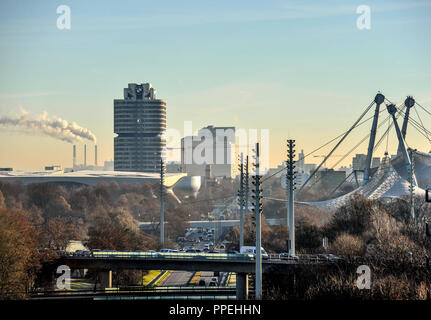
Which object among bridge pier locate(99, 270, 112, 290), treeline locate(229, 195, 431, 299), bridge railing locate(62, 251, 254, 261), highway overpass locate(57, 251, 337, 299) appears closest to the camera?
treeline locate(229, 195, 431, 299)

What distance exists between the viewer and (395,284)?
40.7 metres

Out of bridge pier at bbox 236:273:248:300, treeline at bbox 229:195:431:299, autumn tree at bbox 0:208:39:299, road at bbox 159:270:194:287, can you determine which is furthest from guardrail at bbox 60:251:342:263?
road at bbox 159:270:194:287

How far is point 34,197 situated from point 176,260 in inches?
4033

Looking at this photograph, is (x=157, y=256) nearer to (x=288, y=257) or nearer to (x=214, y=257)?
(x=214, y=257)

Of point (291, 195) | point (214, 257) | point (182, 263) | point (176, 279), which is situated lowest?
point (176, 279)

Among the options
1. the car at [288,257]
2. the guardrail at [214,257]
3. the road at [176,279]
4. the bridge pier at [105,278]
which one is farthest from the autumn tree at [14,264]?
the car at [288,257]

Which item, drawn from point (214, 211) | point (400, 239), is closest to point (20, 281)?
point (400, 239)

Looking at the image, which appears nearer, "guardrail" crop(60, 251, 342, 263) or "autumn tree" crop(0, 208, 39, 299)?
"autumn tree" crop(0, 208, 39, 299)

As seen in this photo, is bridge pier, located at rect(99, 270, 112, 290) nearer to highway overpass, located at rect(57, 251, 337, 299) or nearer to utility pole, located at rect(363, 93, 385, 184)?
highway overpass, located at rect(57, 251, 337, 299)

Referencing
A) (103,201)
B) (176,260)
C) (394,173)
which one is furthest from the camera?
(103,201)

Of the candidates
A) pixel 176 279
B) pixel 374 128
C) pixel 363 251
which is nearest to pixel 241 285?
pixel 363 251
